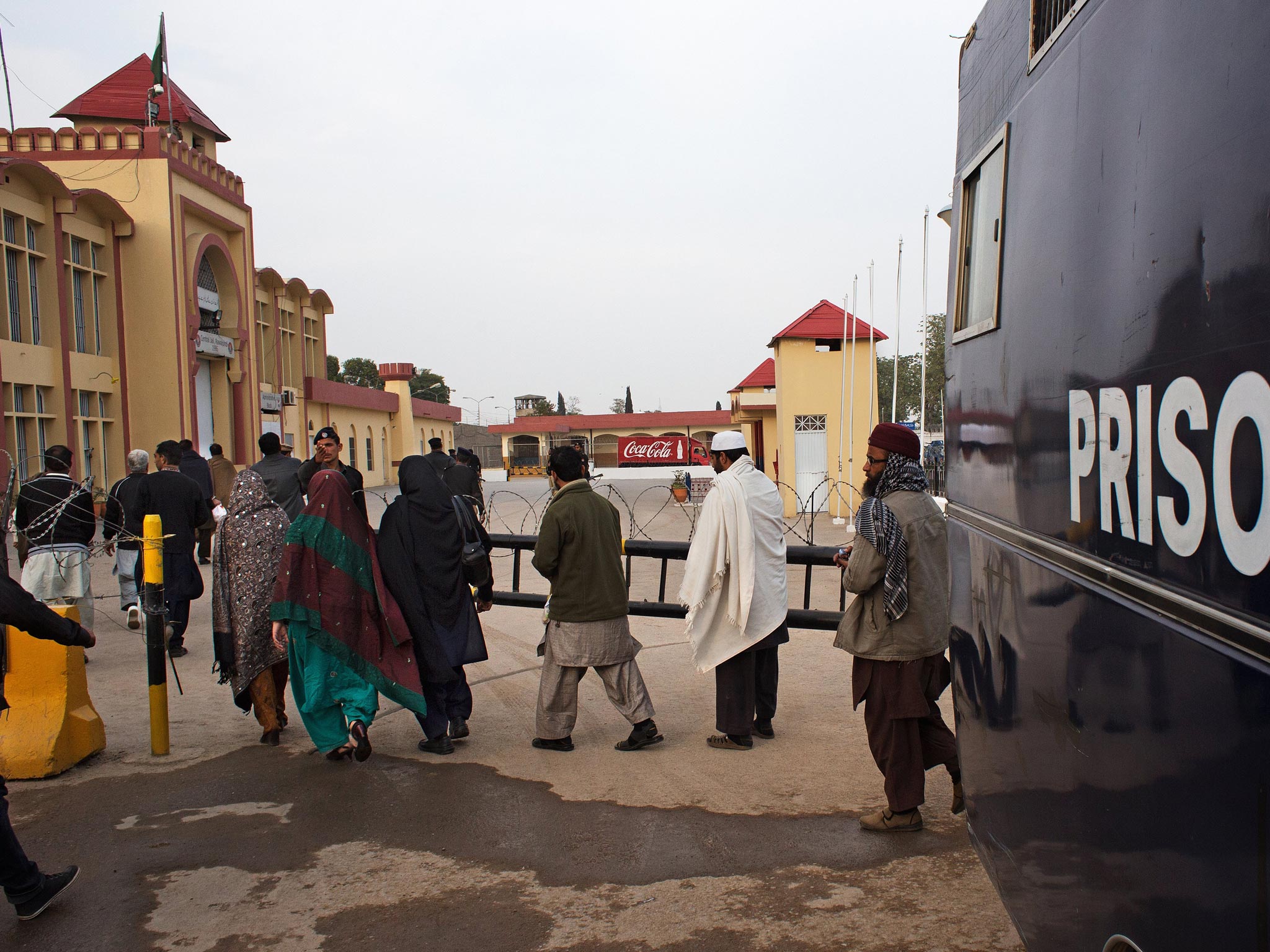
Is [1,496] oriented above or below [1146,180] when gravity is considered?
below

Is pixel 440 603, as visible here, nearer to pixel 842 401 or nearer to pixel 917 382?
pixel 842 401

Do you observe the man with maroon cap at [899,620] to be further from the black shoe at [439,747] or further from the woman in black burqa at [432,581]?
the black shoe at [439,747]

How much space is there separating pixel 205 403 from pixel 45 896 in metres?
27.7

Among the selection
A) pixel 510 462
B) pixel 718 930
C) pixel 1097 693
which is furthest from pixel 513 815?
pixel 510 462

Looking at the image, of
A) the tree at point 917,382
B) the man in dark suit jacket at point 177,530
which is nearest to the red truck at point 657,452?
the tree at point 917,382

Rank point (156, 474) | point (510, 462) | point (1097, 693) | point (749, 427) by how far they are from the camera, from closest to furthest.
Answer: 1. point (1097, 693)
2. point (156, 474)
3. point (749, 427)
4. point (510, 462)

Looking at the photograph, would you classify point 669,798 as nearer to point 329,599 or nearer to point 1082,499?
point 329,599

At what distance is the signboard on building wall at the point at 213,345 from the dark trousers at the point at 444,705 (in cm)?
2345

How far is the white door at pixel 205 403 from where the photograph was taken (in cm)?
2837

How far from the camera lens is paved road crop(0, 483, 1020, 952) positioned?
3.54m

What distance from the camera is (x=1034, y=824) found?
2.38 meters

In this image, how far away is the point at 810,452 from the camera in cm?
2423

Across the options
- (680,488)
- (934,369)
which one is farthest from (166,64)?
(934,369)

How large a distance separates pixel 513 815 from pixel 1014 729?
2.72 m
